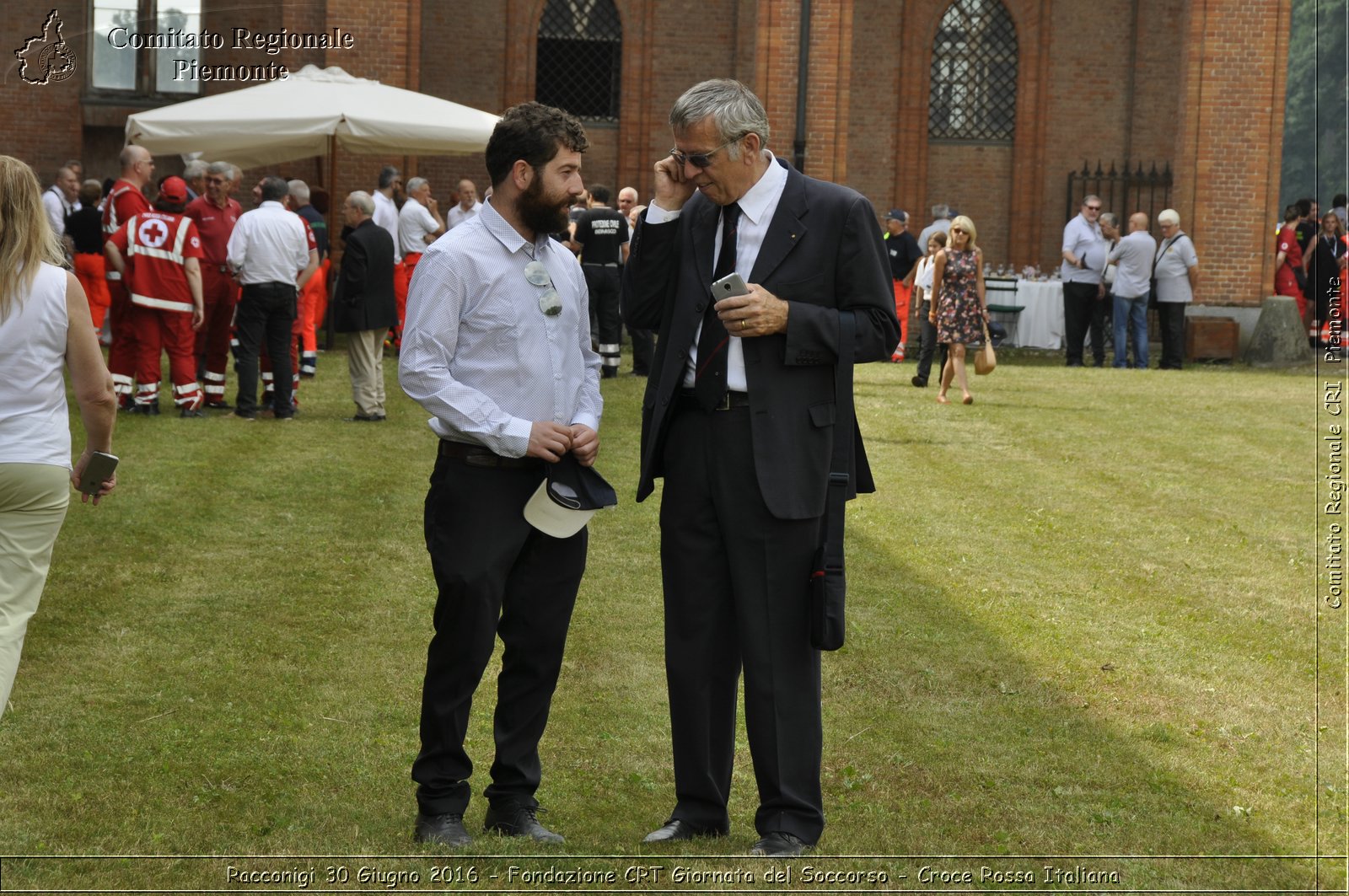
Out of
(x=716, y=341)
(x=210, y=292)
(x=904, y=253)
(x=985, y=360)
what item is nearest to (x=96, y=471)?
(x=716, y=341)

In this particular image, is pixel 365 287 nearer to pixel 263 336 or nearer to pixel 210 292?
pixel 263 336

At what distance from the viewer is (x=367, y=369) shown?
13.0m

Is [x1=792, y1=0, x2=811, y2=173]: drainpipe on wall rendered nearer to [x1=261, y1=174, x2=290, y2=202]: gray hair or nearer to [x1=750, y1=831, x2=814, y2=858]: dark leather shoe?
[x1=261, y1=174, x2=290, y2=202]: gray hair

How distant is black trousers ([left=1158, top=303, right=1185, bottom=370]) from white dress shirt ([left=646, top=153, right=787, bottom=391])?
17615mm

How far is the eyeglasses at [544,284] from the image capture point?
429 centimetres

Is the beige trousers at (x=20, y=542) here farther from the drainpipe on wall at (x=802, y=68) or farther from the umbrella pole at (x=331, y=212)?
the drainpipe on wall at (x=802, y=68)

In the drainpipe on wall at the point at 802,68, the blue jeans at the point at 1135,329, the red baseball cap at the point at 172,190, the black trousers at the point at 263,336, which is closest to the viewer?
the red baseball cap at the point at 172,190

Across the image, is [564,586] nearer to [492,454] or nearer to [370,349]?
[492,454]

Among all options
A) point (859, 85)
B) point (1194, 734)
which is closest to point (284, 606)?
point (1194, 734)

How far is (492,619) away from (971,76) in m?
24.7

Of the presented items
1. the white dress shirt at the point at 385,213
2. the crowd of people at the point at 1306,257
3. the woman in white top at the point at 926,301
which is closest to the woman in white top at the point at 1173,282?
the crowd of people at the point at 1306,257

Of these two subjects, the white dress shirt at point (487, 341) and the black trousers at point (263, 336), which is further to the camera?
the black trousers at point (263, 336)

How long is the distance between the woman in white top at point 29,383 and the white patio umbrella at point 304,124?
1278cm

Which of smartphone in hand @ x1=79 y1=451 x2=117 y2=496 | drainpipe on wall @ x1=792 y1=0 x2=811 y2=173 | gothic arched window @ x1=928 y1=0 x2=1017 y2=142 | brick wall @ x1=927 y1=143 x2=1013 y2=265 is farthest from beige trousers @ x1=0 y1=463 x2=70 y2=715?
gothic arched window @ x1=928 y1=0 x2=1017 y2=142
